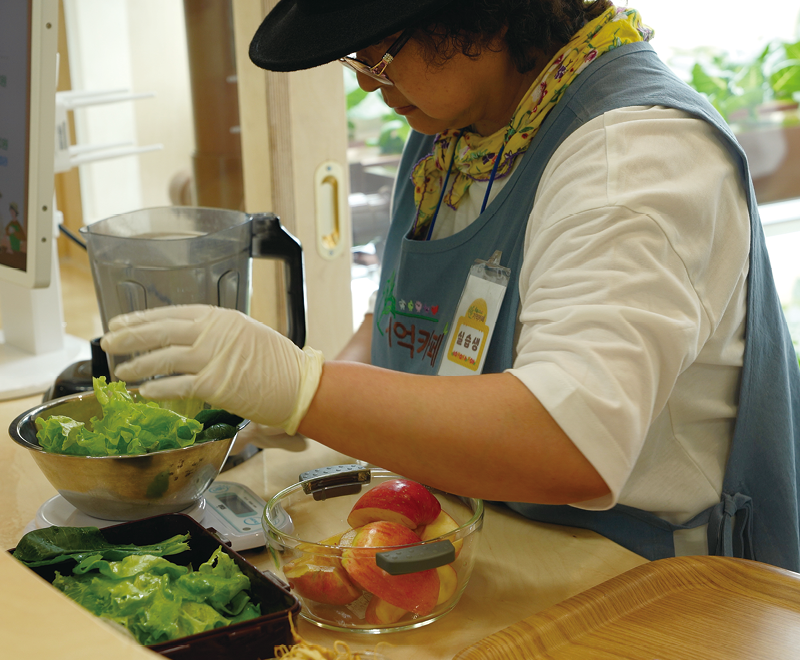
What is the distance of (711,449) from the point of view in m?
0.96

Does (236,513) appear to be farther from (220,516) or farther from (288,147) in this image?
(288,147)

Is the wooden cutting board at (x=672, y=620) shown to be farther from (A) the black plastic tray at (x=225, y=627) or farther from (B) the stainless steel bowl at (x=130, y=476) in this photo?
(B) the stainless steel bowl at (x=130, y=476)

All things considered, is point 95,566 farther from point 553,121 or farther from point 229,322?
point 553,121

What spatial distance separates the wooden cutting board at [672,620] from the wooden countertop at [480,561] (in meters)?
0.05

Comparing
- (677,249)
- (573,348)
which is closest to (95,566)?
(573,348)

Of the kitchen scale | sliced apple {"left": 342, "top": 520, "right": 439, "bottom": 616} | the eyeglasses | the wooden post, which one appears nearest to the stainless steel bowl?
the kitchen scale

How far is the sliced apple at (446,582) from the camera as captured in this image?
71 centimetres

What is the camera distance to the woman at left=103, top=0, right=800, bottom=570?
696mm

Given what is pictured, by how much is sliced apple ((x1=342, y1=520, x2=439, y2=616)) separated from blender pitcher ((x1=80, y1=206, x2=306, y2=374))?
0.44 m

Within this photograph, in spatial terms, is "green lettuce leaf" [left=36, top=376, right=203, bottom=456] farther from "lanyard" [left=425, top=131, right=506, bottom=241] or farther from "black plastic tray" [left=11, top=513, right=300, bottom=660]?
"lanyard" [left=425, top=131, right=506, bottom=241]

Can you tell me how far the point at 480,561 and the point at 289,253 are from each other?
54 centimetres

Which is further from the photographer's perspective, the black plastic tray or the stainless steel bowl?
the stainless steel bowl

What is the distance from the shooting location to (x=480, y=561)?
2.79ft

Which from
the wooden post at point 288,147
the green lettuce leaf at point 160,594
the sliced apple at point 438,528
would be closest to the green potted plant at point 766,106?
the wooden post at point 288,147
